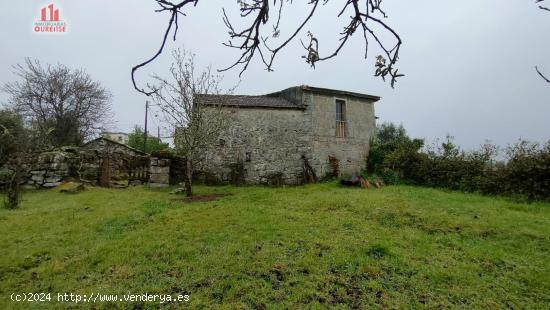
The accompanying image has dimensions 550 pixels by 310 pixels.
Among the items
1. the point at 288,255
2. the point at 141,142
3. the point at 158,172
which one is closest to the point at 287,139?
the point at 158,172

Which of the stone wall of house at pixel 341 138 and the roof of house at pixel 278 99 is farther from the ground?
the roof of house at pixel 278 99

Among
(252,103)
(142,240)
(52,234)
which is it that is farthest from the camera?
(252,103)

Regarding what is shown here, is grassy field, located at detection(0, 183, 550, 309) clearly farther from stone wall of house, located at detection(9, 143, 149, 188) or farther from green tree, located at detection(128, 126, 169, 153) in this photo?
green tree, located at detection(128, 126, 169, 153)

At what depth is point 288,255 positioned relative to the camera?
509cm

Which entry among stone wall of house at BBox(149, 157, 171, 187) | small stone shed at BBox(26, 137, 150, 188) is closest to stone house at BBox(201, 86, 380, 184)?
stone wall of house at BBox(149, 157, 171, 187)

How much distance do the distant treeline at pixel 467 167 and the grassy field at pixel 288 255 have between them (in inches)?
87.4

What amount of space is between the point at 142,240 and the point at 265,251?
8.21 feet

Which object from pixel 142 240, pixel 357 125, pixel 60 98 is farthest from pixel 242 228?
pixel 60 98

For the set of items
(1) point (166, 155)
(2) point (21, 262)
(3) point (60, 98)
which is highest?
(3) point (60, 98)

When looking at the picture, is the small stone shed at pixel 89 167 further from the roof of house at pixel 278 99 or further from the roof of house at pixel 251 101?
the roof of house at pixel 278 99

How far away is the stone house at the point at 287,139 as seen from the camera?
14414 mm

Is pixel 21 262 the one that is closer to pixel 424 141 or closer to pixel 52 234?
pixel 52 234

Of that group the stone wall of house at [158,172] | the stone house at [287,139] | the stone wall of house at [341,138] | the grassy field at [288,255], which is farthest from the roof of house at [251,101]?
the grassy field at [288,255]

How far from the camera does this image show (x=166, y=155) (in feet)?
45.1
